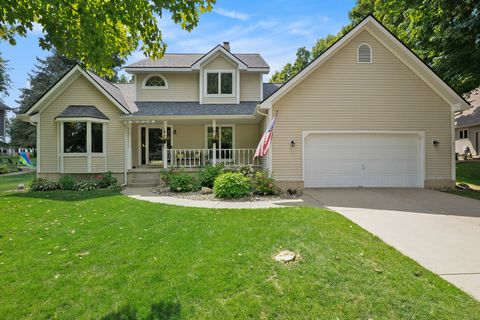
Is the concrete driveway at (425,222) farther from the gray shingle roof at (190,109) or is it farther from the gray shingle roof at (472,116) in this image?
the gray shingle roof at (472,116)

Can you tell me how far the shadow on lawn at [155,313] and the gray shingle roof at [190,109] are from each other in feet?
37.9

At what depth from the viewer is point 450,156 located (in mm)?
11789

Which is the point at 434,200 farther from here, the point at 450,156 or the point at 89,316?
the point at 89,316

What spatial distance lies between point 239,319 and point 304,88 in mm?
10127

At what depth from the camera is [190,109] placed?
14750mm

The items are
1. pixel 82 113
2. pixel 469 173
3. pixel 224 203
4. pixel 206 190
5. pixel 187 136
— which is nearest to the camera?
pixel 224 203

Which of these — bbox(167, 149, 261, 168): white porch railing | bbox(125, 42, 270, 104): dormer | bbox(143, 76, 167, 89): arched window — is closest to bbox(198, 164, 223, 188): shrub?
bbox(167, 149, 261, 168): white porch railing

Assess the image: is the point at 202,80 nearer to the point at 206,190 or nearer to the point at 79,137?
the point at 79,137

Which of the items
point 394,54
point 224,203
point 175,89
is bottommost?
point 224,203

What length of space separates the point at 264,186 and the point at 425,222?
205 inches

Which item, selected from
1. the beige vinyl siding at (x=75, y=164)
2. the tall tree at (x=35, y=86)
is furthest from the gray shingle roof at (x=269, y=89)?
the tall tree at (x=35, y=86)

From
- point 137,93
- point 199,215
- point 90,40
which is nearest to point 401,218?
point 199,215

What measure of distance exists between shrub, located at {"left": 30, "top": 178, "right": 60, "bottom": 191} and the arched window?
7.03m

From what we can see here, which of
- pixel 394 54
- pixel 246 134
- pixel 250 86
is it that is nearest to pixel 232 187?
pixel 246 134
